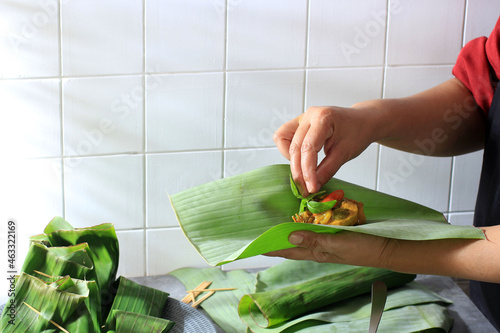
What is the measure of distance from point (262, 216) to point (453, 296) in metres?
0.49

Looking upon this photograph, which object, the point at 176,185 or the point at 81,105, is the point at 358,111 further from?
the point at 81,105

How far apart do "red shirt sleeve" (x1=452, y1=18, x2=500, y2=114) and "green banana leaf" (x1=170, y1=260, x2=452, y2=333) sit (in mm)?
383

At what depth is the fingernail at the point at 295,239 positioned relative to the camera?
2.27 feet

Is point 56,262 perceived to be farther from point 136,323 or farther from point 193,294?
point 193,294

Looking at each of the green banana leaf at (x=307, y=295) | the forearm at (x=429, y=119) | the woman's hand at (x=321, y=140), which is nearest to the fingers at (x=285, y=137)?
the woman's hand at (x=321, y=140)

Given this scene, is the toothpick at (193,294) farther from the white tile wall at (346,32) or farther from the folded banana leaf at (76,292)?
the white tile wall at (346,32)

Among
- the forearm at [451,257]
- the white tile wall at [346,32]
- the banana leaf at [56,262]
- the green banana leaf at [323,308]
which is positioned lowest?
the green banana leaf at [323,308]

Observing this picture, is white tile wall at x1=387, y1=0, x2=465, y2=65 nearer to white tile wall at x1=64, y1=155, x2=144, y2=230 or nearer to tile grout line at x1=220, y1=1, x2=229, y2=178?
tile grout line at x1=220, y1=1, x2=229, y2=178

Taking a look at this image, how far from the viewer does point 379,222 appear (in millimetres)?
818

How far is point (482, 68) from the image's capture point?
36.8 inches

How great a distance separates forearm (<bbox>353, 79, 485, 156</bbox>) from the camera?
917 mm

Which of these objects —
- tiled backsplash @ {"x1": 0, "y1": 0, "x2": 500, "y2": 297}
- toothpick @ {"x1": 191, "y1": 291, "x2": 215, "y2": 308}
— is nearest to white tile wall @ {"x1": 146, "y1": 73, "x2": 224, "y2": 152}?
tiled backsplash @ {"x1": 0, "y1": 0, "x2": 500, "y2": 297}

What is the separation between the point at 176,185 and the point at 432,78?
2.08 feet

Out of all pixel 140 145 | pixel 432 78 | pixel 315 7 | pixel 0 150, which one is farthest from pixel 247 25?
pixel 0 150
